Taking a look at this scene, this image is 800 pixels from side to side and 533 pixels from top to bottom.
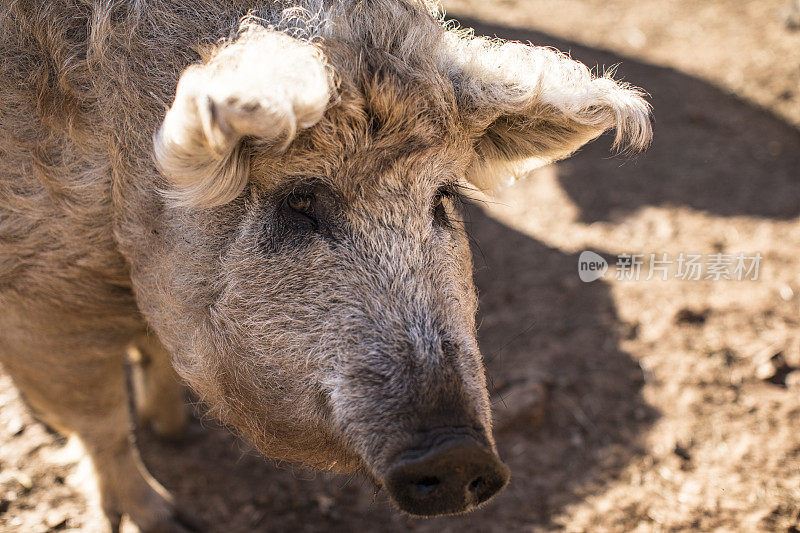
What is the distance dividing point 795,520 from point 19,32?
406 cm

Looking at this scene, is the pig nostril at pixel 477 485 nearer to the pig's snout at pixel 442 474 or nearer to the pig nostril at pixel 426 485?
the pig's snout at pixel 442 474

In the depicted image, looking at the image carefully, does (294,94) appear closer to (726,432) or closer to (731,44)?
(726,432)

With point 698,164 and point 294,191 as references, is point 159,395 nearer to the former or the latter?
point 294,191

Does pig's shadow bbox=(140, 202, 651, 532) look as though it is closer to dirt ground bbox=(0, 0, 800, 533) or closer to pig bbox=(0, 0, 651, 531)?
dirt ground bbox=(0, 0, 800, 533)

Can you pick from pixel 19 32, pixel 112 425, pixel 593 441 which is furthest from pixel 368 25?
pixel 593 441

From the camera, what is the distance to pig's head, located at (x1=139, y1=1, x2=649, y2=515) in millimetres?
1964

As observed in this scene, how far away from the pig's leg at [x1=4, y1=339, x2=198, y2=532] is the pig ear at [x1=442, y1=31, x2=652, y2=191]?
2.04 m

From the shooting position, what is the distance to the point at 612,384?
4.30 m

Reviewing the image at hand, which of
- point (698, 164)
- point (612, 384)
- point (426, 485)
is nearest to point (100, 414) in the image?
point (426, 485)

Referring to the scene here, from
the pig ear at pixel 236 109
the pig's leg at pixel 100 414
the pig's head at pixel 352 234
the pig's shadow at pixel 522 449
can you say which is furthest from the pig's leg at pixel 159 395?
the pig ear at pixel 236 109

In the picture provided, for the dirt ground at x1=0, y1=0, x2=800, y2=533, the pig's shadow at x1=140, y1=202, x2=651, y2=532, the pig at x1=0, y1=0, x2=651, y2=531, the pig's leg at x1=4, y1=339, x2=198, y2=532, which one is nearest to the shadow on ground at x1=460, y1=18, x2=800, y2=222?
the dirt ground at x1=0, y1=0, x2=800, y2=533

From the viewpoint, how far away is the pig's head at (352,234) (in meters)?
1.96

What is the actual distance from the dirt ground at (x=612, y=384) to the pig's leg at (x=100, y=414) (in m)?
0.18

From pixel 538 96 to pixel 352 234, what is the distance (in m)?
0.81
